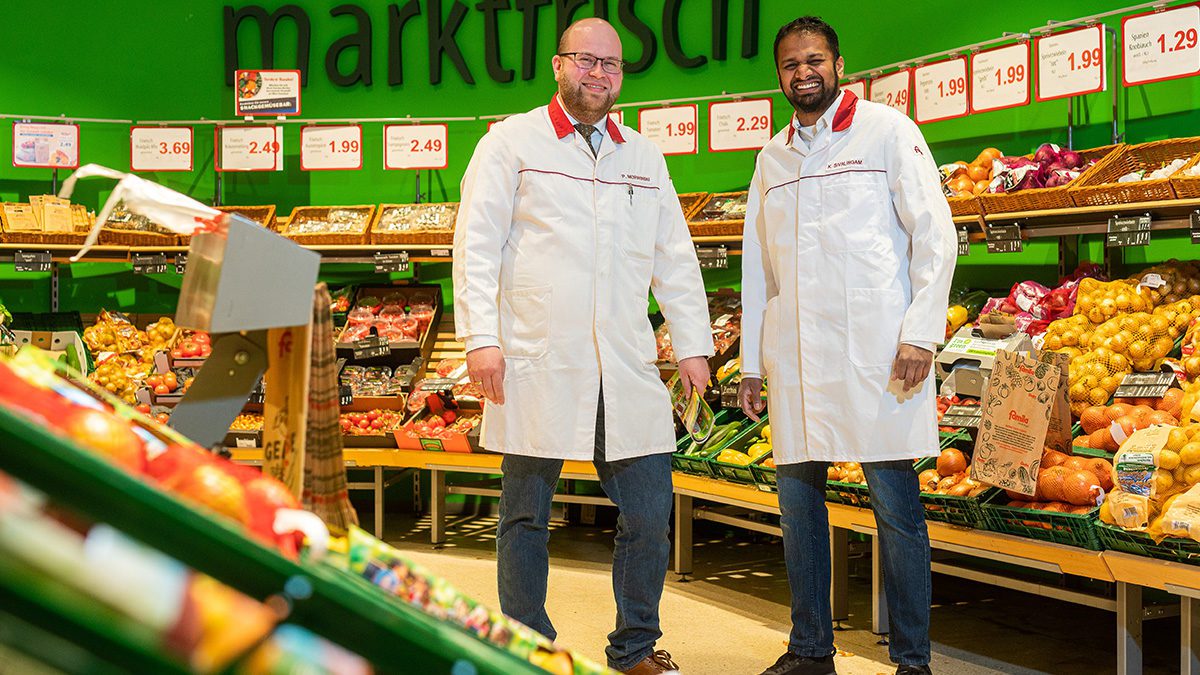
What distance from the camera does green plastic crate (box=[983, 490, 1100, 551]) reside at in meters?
3.26

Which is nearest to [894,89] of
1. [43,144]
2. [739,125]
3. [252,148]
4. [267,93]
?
[739,125]

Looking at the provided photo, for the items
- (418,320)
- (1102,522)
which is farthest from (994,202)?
(418,320)

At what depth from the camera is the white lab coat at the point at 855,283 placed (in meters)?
3.13

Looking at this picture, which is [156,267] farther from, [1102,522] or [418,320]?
[1102,522]

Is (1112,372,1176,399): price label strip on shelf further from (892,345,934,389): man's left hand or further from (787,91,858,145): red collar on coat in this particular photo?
(787,91,858,145): red collar on coat

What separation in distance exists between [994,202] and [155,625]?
13.7ft

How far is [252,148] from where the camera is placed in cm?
Answer: 682

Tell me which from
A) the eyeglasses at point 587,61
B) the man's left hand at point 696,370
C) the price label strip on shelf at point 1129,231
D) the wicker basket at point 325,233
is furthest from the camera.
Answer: the wicker basket at point 325,233

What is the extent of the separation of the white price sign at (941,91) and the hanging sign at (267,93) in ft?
11.8

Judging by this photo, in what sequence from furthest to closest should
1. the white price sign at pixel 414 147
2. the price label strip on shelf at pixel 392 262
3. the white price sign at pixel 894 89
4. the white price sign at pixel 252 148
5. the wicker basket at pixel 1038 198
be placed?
the white price sign at pixel 252 148 → the white price sign at pixel 414 147 → the price label strip on shelf at pixel 392 262 → the white price sign at pixel 894 89 → the wicker basket at pixel 1038 198

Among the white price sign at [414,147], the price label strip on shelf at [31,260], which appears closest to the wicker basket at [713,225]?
the white price sign at [414,147]

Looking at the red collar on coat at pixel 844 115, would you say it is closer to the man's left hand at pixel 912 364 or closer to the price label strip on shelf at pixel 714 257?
the man's left hand at pixel 912 364

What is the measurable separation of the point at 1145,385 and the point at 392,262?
380 cm

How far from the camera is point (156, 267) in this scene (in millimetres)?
6367
